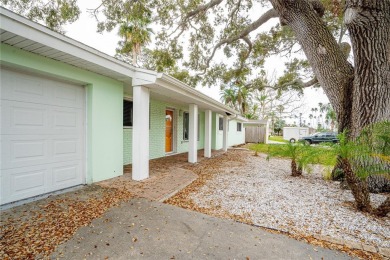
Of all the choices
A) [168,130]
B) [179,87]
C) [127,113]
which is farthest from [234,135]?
[179,87]

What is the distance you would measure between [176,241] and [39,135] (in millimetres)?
3126

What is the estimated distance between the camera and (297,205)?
3.70 m

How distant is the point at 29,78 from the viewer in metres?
3.35

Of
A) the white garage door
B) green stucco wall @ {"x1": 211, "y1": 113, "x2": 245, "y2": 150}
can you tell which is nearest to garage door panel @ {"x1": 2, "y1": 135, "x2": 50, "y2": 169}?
the white garage door

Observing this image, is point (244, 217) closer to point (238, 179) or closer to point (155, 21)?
point (238, 179)

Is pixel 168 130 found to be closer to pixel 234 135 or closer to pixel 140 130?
pixel 140 130

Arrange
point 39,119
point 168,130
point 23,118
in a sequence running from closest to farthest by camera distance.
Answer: point 23,118, point 39,119, point 168,130

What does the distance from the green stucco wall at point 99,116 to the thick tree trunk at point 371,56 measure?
222 inches

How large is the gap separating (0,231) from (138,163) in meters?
2.64

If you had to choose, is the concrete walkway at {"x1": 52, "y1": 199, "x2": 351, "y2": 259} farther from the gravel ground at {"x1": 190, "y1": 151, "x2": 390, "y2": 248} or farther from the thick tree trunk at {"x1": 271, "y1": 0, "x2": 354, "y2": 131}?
the thick tree trunk at {"x1": 271, "y1": 0, "x2": 354, "y2": 131}

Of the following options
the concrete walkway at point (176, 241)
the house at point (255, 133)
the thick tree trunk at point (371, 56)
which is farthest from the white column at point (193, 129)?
the house at point (255, 133)

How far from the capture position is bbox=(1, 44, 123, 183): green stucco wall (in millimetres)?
3554

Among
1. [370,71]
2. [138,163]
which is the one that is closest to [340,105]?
[370,71]

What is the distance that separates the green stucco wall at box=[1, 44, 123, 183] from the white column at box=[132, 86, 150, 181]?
511mm
